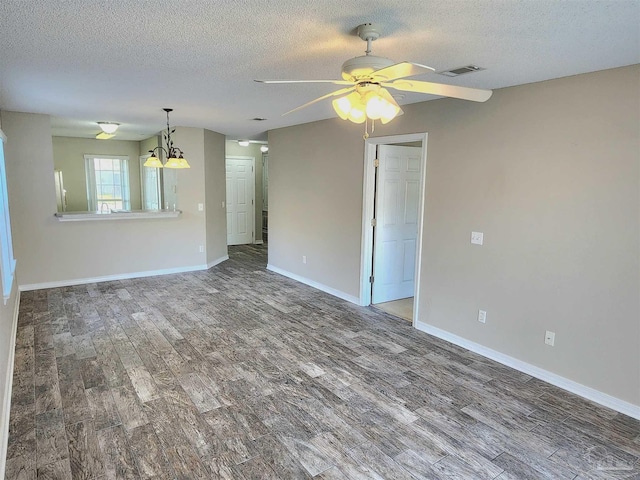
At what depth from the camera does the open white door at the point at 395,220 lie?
186 inches

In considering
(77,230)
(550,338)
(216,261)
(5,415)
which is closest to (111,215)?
(77,230)

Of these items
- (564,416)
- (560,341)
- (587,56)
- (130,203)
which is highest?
(587,56)

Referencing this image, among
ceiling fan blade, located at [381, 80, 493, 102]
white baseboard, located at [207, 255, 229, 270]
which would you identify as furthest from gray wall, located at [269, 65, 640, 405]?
white baseboard, located at [207, 255, 229, 270]

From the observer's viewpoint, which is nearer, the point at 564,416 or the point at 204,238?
the point at 564,416

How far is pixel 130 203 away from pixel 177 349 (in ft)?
20.5

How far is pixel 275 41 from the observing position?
7.43ft

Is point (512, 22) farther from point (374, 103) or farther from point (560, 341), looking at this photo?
point (560, 341)

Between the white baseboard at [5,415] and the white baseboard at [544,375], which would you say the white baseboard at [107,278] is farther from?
the white baseboard at [544,375]

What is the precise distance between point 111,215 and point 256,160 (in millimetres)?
4161

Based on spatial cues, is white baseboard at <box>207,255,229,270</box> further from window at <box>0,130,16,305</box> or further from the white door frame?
window at <box>0,130,16,305</box>

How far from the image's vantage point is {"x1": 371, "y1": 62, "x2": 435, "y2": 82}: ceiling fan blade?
5.64ft

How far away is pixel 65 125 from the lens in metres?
6.20

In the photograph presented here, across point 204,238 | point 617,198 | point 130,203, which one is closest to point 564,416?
point 617,198

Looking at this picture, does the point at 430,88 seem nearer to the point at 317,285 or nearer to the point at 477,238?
the point at 477,238
